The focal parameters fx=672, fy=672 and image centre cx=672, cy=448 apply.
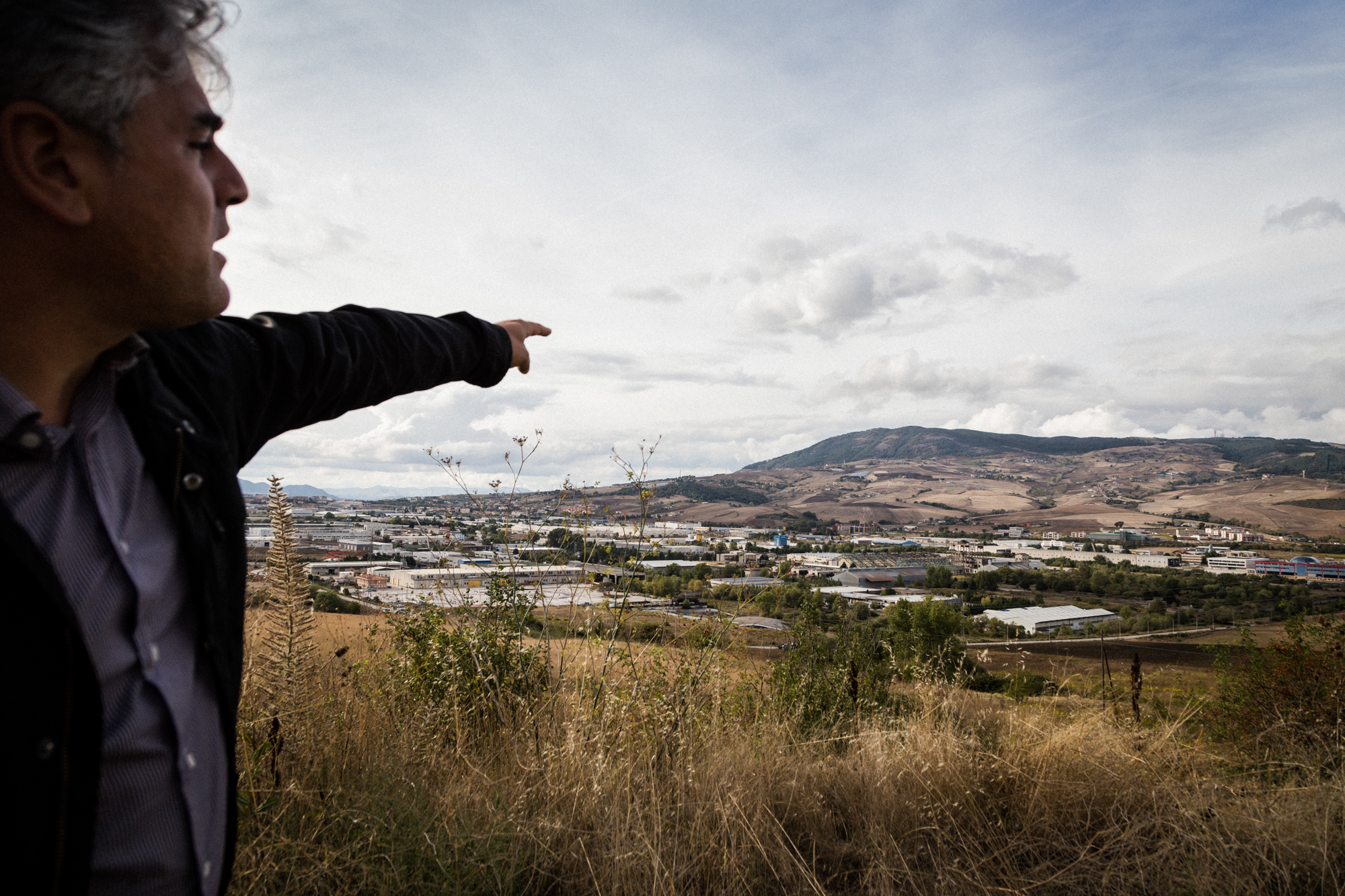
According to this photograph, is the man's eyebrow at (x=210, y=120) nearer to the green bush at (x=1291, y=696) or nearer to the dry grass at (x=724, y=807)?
the dry grass at (x=724, y=807)

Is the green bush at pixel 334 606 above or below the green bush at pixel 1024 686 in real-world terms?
above

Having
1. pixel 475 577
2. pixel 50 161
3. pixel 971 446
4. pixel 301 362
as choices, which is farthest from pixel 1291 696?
pixel 971 446

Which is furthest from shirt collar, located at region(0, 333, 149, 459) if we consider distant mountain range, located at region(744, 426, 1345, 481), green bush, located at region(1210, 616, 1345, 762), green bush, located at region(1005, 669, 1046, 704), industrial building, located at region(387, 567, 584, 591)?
distant mountain range, located at region(744, 426, 1345, 481)

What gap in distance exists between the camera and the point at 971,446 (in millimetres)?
161750

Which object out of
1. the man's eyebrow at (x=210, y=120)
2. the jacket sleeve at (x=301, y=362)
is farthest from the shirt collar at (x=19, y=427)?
the man's eyebrow at (x=210, y=120)

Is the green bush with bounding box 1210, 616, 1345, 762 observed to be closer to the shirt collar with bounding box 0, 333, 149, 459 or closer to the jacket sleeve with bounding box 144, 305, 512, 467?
the jacket sleeve with bounding box 144, 305, 512, 467

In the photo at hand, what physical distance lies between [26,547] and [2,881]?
1.19 feet

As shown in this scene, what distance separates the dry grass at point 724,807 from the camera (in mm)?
2357

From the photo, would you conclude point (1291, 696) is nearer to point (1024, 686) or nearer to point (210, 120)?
point (1024, 686)

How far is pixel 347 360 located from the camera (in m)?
1.48

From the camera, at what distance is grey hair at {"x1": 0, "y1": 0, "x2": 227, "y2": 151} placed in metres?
0.83

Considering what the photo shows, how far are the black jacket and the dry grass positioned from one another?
4.77ft

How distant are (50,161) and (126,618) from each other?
0.61 metres

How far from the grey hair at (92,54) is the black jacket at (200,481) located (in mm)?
389
